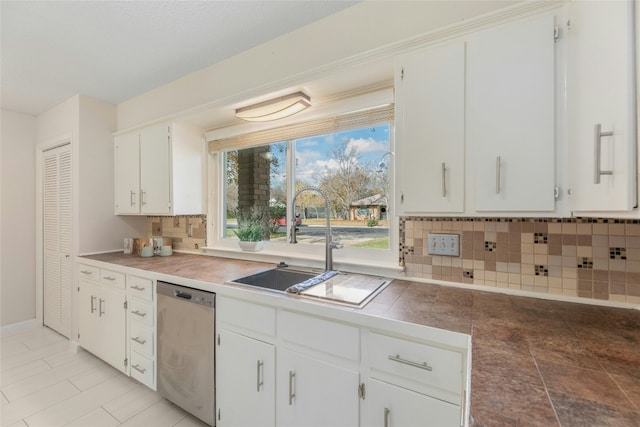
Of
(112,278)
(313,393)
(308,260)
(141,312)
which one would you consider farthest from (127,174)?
(313,393)

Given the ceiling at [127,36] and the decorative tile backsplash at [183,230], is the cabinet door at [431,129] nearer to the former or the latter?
the ceiling at [127,36]

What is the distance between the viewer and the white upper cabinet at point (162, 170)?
2373mm

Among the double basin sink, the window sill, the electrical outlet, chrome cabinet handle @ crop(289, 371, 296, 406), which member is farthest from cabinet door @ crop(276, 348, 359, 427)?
the electrical outlet

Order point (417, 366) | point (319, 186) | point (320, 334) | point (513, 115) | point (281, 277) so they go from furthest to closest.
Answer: point (319, 186)
point (281, 277)
point (320, 334)
point (513, 115)
point (417, 366)

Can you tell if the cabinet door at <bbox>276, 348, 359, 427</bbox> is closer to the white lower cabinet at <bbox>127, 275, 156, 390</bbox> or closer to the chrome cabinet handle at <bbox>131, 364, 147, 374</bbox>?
the white lower cabinet at <bbox>127, 275, 156, 390</bbox>

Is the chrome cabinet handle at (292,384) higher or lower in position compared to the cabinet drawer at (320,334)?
lower

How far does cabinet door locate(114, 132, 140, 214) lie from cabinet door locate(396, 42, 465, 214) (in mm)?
2509

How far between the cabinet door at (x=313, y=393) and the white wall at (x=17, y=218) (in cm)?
361

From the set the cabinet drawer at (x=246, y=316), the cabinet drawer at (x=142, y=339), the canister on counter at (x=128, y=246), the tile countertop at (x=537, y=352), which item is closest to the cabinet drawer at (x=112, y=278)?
the cabinet drawer at (x=142, y=339)

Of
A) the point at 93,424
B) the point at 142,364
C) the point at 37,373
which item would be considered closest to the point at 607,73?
the point at 142,364

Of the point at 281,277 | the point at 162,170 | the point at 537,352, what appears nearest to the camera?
the point at 537,352

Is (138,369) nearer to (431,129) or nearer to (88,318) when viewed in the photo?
(88,318)

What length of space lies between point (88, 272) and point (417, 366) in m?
2.82

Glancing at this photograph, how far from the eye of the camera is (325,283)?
157 cm
